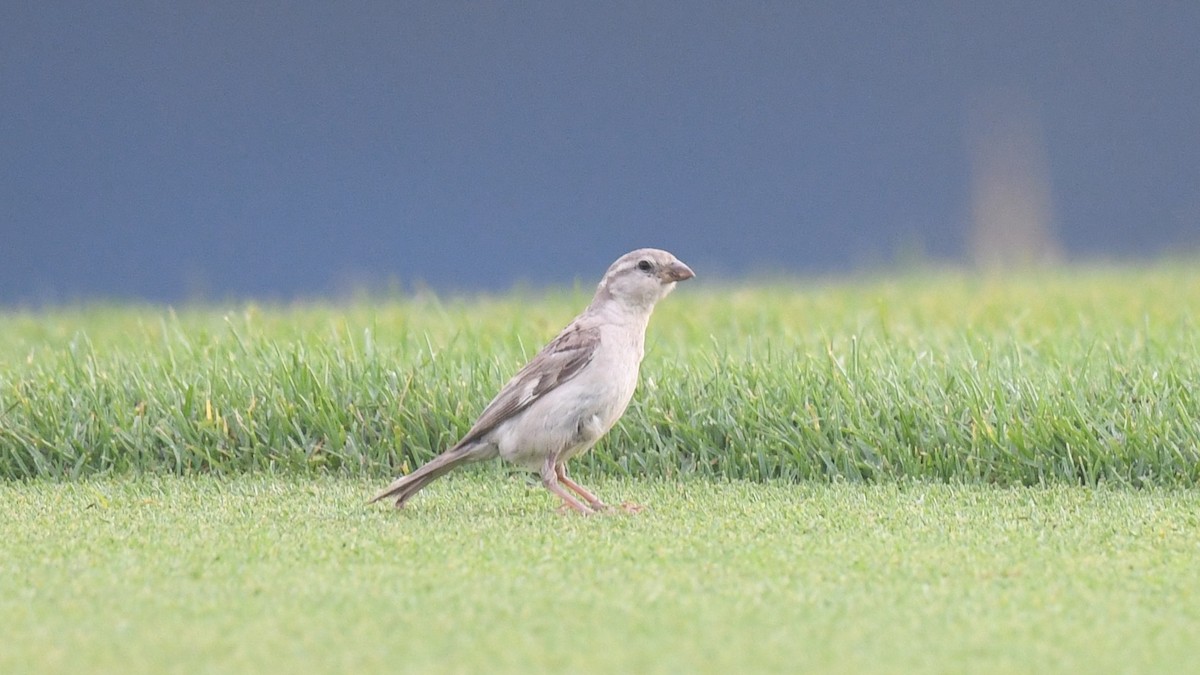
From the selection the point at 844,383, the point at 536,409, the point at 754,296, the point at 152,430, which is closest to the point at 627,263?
the point at 536,409

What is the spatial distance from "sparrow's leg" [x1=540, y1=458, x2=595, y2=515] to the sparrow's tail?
0.25 metres

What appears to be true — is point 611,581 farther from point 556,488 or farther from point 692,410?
point 692,410

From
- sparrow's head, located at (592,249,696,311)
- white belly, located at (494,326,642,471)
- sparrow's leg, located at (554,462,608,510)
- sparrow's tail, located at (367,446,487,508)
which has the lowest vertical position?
sparrow's leg, located at (554,462,608,510)

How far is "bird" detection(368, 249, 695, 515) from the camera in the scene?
497 centimetres

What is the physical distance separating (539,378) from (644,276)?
0.51 m

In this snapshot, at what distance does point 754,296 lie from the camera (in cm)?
1124

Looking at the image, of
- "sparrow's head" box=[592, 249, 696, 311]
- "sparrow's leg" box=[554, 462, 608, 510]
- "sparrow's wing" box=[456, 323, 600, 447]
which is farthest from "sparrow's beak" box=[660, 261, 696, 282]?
"sparrow's leg" box=[554, 462, 608, 510]

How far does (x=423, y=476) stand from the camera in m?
4.93

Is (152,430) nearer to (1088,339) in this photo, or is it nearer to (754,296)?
(1088,339)

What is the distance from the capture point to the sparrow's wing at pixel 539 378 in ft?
16.6

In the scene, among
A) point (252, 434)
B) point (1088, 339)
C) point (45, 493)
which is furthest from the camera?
point (1088, 339)

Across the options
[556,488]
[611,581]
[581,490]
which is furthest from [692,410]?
[611,581]

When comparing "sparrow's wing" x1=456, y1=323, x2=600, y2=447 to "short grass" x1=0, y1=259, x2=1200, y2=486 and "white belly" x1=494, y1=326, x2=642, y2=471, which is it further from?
"short grass" x1=0, y1=259, x2=1200, y2=486

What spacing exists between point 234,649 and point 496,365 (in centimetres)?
310
